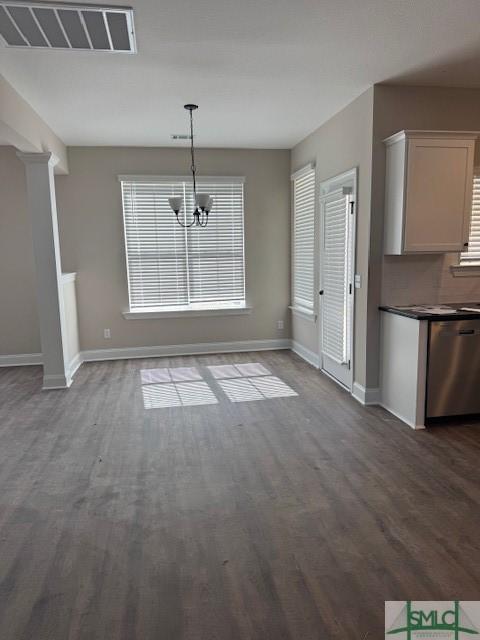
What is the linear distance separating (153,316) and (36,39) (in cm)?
368

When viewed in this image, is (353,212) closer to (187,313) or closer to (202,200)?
(202,200)

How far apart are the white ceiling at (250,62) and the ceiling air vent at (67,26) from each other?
11cm

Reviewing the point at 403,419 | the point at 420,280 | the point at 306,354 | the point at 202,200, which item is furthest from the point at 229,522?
the point at 306,354

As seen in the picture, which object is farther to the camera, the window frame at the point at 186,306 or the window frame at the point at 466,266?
the window frame at the point at 186,306

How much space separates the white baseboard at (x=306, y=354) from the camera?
5352 mm

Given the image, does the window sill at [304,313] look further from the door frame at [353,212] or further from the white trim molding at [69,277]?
the white trim molding at [69,277]

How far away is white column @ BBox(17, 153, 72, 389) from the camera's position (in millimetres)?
4402

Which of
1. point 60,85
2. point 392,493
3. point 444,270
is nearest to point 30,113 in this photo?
point 60,85

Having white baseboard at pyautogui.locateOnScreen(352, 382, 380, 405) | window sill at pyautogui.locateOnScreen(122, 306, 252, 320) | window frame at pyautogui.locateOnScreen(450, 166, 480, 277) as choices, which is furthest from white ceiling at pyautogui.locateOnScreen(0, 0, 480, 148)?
white baseboard at pyautogui.locateOnScreen(352, 382, 380, 405)

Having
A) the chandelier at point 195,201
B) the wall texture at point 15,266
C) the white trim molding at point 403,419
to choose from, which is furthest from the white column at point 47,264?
the white trim molding at point 403,419

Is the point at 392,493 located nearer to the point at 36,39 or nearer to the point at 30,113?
the point at 36,39

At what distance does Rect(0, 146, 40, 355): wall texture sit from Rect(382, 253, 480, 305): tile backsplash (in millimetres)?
4366

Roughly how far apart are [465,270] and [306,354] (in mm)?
2289

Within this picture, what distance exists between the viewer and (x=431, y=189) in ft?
11.6
